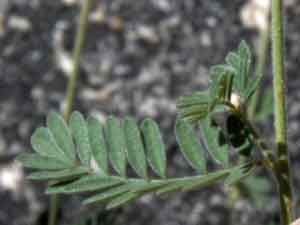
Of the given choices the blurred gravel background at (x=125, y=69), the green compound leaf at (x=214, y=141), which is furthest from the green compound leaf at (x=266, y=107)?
the blurred gravel background at (x=125, y=69)

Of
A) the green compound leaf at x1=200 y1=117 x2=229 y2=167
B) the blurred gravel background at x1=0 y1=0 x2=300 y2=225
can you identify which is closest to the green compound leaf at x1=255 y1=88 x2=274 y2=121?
the green compound leaf at x1=200 y1=117 x2=229 y2=167

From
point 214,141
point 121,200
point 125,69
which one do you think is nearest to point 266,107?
point 214,141

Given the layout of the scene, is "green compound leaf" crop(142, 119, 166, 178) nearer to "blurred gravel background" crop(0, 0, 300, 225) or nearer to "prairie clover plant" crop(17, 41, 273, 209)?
"prairie clover plant" crop(17, 41, 273, 209)

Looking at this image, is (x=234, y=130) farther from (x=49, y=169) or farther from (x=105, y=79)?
(x=105, y=79)

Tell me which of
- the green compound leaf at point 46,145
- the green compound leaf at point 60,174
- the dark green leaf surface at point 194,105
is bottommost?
the green compound leaf at point 60,174

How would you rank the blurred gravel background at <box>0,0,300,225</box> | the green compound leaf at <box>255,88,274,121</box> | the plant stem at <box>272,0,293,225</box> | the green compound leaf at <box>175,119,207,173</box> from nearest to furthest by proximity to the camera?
the plant stem at <box>272,0,293,225</box>
the green compound leaf at <box>175,119,207,173</box>
the green compound leaf at <box>255,88,274,121</box>
the blurred gravel background at <box>0,0,300,225</box>

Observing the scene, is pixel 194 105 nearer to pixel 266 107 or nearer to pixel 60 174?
pixel 60 174

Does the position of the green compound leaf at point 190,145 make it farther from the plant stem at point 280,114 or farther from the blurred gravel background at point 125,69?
the blurred gravel background at point 125,69
